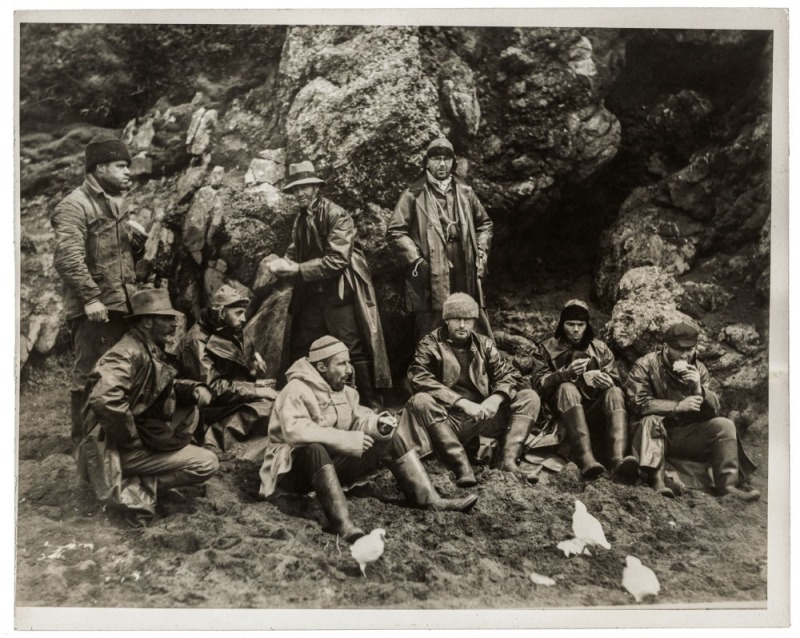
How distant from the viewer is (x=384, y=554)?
A: 7426 mm

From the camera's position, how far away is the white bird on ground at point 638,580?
752 cm

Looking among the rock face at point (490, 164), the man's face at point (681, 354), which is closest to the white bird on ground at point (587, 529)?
the rock face at point (490, 164)

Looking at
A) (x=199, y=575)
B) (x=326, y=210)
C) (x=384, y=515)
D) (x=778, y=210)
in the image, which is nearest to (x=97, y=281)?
(x=326, y=210)

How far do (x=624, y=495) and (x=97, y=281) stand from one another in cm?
476

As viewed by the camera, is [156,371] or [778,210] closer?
[156,371]

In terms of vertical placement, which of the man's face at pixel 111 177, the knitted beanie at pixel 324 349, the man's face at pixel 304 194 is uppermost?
the man's face at pixel 111 177

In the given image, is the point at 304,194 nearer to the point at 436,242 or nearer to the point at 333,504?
the point at 436,242

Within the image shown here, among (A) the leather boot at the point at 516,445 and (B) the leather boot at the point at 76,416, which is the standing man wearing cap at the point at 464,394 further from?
(B) the leather boot at the point at 76,416

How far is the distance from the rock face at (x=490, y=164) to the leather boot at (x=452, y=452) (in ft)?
2.54

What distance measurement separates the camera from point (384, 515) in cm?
755

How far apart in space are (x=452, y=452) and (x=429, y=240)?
186cm

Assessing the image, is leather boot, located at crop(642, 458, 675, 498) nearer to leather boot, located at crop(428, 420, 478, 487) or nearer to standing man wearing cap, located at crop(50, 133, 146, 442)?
leather boot, located at crop(428, 420, 478, 487)

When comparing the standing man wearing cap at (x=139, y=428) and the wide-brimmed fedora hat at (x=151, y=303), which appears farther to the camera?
the wide-brimmed fedora hat at (x=151, y=303)

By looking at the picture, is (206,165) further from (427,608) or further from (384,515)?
(427,608)
